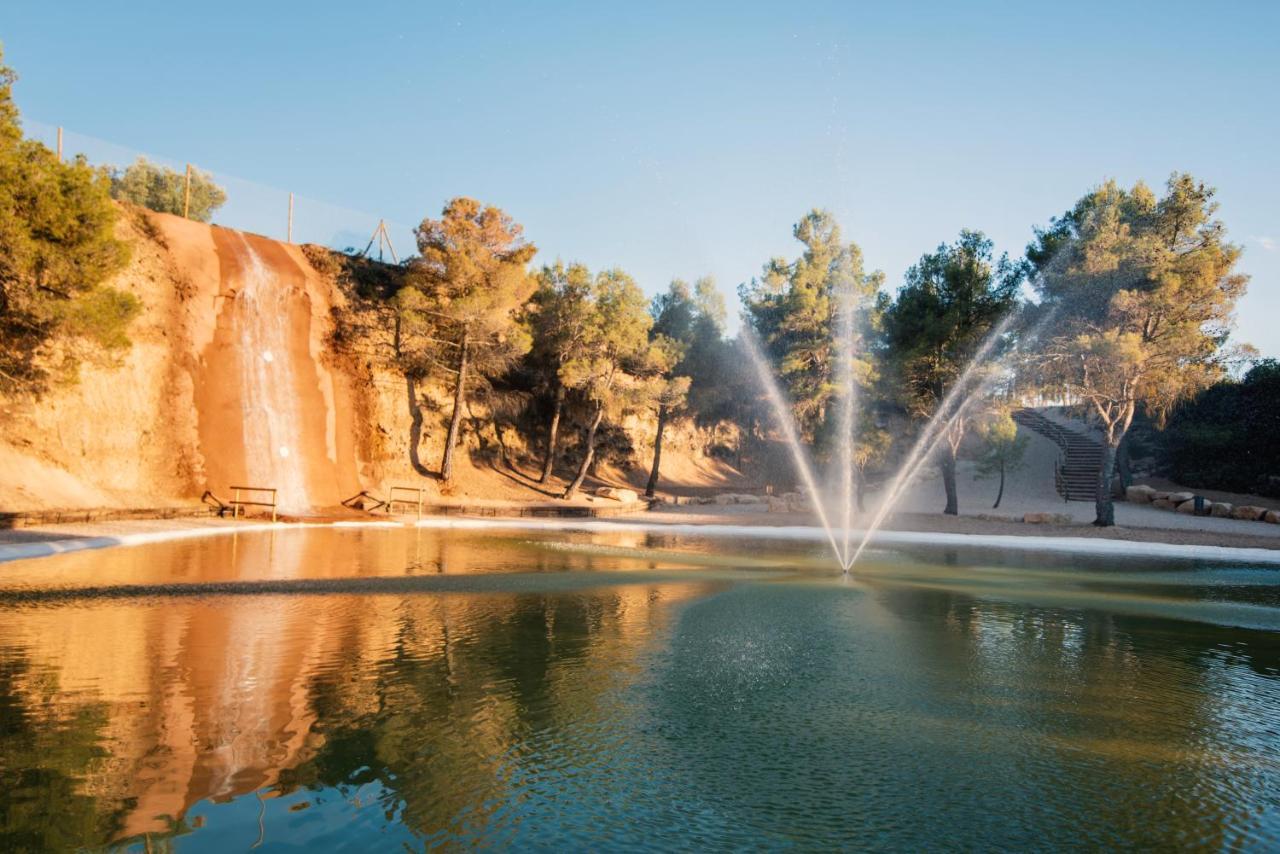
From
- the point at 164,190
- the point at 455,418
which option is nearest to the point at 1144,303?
the point at 455,418

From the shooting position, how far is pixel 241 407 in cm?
3378

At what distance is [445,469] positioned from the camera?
38.2 meters

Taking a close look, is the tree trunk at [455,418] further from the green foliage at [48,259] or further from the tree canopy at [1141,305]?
the tree canopy at [1141,305]

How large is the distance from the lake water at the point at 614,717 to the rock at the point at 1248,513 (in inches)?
1044

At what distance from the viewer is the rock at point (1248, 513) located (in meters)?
35.2

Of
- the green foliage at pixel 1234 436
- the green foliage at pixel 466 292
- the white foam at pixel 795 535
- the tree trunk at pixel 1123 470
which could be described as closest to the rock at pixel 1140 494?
the tree trunk at pixel 1123 470

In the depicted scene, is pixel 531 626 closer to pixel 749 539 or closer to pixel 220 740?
pixel 220 740

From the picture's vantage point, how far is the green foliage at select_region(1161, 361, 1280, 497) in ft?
135

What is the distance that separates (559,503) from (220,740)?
102 ft

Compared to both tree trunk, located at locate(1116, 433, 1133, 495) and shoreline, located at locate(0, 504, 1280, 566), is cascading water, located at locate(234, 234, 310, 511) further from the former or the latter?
tree trunk, located at locate(1116, 433, 1133, 495)

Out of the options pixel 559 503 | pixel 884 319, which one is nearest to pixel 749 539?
pixel 559 503

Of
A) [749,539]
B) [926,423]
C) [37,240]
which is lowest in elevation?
[749,539]

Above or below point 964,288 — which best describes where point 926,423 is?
below

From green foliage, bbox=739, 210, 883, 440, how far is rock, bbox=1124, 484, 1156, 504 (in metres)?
16.7
